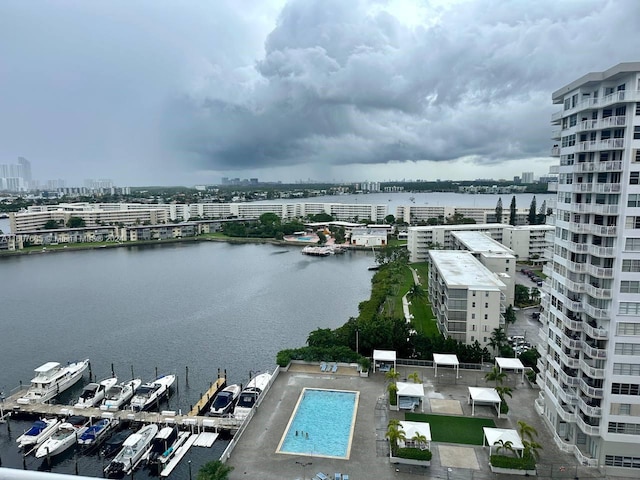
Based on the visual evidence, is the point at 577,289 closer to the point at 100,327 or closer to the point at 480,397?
the point at 480,397

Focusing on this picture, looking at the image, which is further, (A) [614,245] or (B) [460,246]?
(B) [460,246]

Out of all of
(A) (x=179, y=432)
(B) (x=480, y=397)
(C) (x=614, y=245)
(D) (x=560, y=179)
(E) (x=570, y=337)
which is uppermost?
(D) (x=560, y=179)

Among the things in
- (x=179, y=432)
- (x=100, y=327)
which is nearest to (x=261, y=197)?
(x=100, y=327)

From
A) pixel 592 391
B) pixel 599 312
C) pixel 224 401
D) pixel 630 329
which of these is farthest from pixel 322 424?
pixel 630 329

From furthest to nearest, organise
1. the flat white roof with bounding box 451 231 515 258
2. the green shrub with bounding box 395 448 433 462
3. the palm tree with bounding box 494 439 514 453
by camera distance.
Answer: the flat white roof with bounding box 451 231 515 258
the palm tree with bounding box 494 439 514 453
the green shrub with bounding box 395 448 433 462

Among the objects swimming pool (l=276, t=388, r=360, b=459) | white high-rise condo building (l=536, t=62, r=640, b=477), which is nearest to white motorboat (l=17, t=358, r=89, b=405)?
swimming pool (l=276, t=388, r=360, b=459)

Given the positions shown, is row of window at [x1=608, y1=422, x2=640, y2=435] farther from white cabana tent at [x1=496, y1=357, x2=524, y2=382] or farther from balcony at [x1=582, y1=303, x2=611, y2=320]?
white cabana tent at [x1=496, y1=357, x2=524, y2=382]
